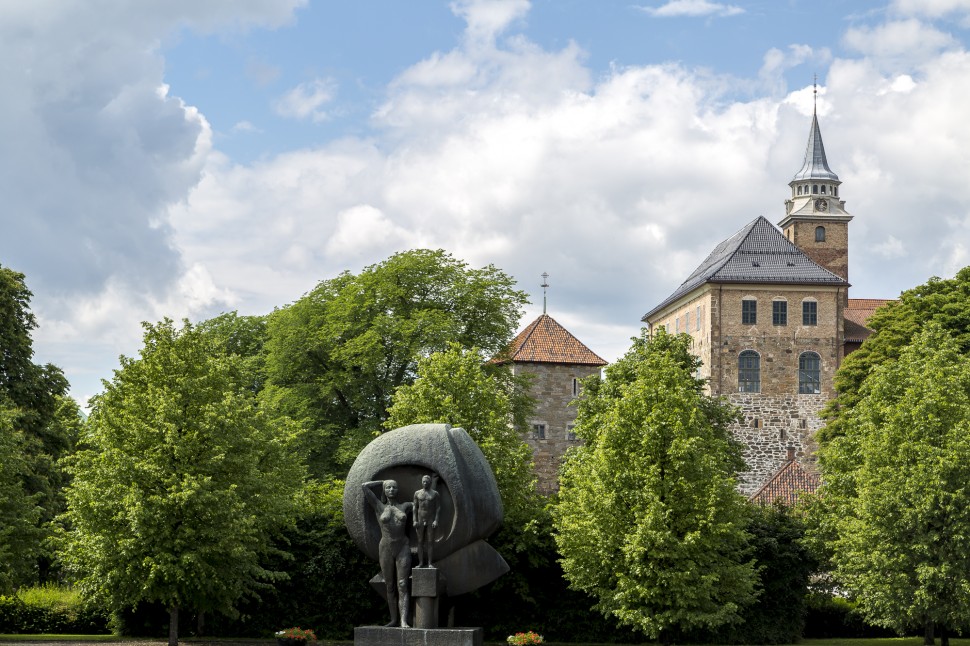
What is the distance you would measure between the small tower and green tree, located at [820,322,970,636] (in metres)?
52.1

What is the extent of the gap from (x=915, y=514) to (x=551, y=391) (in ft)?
116

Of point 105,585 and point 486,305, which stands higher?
point 486,305

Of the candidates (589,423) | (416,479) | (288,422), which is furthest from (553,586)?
(416,479)

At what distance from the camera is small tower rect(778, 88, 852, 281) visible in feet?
277

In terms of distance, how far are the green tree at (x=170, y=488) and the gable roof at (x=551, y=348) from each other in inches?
1405

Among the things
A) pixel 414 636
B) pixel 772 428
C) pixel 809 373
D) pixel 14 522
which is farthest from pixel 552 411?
pixel 414 636

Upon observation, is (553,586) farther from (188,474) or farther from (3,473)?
(3,473)

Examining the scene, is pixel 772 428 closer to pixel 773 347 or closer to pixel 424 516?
pixel 773 347

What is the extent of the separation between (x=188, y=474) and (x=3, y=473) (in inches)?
236

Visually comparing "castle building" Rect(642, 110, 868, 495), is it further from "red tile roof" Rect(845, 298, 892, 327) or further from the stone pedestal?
the stone pedestal

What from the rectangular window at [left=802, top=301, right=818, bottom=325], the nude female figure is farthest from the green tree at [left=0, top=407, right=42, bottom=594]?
the rectangular window at [left=802, top=301, right=818, bottom=325]

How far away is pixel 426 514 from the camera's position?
2148cm

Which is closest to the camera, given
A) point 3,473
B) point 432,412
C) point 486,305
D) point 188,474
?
point 188,474

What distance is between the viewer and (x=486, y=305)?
47.8m
